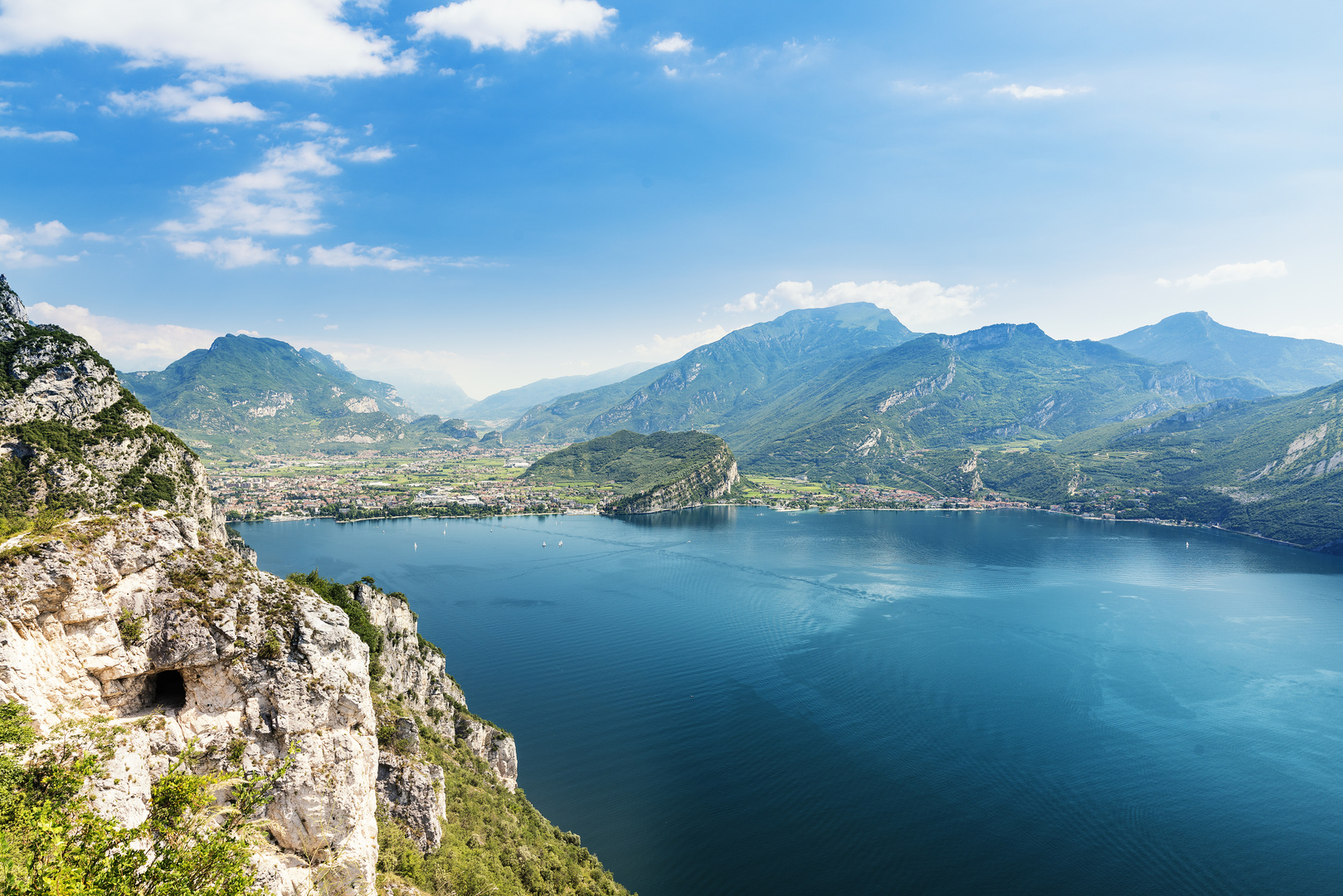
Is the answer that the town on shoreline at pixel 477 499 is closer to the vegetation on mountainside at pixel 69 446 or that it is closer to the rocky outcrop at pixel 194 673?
the vegetation on mountainside at pixel 69 446

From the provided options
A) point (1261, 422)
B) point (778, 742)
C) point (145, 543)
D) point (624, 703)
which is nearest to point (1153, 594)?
point (778, 742)

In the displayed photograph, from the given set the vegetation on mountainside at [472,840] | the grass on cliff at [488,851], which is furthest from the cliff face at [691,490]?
the grass on cliff at [488,851]

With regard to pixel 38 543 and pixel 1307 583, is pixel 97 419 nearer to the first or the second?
pixel 38 543

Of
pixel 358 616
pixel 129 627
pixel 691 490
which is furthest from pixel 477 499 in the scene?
pixel 129 627

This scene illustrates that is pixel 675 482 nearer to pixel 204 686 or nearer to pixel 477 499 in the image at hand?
pixel 477 499

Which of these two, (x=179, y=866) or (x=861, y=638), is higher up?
(x=179, y=866)

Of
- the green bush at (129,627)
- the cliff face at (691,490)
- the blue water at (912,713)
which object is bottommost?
the blue water at (912,713)

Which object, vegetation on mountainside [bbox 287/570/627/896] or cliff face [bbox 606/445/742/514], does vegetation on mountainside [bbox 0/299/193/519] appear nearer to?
vegetation on mountainside [bbox 287/570/627/896]
